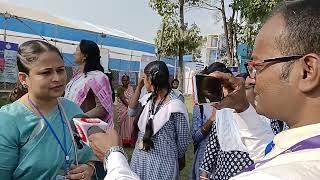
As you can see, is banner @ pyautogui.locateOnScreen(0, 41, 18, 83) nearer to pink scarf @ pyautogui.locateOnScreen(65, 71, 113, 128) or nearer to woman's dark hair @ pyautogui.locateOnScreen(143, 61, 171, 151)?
pink scarf @ pyautogui.locateOnScreen(65, 71, 113, 128)

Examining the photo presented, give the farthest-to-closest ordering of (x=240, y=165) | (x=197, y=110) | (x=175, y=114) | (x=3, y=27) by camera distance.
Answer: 1. (x=3, y=27)
2. (x=197, y=110)
3. (x=175, y=114)
4. (x=240, y=165)

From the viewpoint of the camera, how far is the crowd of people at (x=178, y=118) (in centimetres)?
107

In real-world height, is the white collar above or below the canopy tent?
below

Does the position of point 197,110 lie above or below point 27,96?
below

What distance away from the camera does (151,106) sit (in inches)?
153

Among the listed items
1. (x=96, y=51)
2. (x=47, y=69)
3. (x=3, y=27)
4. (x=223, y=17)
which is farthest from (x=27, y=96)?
(x=223, y=17)

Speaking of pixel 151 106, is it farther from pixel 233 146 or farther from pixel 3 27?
pixel 3 27

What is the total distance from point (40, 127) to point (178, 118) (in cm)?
174

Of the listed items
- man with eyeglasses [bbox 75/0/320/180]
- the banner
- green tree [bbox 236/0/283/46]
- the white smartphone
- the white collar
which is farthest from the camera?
green tree [bbox 236/0/283/46]

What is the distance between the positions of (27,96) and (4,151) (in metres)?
0.34

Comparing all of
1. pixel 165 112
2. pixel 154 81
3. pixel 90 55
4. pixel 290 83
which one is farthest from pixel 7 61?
pixel 290 83

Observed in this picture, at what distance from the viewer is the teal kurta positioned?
2.09 meters

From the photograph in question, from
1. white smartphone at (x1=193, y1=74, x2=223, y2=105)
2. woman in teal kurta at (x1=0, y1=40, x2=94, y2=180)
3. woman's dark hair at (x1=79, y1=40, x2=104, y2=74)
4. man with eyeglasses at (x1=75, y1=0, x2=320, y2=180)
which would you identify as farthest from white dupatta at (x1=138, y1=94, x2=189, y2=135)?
man with eyeglasses at (x1=75, y1=0, x2=320, y2=180)

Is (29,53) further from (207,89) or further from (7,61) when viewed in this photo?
(7,61)
